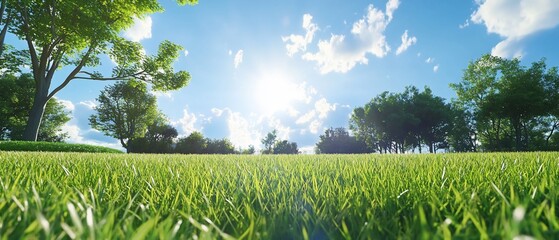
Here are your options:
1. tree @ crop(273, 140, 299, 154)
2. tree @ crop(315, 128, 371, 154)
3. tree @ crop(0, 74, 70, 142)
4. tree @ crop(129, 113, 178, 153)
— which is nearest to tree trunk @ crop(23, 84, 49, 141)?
tree @ crop(0, 74, 70, 142)

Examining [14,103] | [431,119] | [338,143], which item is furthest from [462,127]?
[14,103]

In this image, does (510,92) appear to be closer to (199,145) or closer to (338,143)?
(338,143)

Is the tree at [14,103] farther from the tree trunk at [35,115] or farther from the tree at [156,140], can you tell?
the tree trunk at [35,115]

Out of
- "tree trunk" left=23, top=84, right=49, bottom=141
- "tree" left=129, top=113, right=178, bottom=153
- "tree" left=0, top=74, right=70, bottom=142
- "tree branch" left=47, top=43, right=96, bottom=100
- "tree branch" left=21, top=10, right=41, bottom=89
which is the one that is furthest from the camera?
"tree" left=129, top=113, right=178, bottom=153

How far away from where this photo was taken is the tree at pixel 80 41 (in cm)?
2008

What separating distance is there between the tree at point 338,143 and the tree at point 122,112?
129 ft

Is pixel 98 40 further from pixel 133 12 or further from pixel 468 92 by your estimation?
pixel 468 92

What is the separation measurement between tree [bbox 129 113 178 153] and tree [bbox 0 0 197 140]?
3348 centimetres

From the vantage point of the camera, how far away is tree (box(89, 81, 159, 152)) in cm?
4731

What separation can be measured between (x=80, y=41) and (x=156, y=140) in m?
42.2

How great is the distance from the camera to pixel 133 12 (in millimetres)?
24094

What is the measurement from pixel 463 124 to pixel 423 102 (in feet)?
24.4

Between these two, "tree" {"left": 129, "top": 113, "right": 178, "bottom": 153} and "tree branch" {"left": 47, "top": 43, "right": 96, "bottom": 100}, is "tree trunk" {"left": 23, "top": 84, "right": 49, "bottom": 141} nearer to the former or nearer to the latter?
"tree branch" {"left": 47, "top": 43, "right": 96, "bottom": 100}

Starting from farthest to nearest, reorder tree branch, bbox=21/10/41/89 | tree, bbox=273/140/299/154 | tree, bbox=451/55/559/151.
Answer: tree, bbox=273/140/299/154 → tree, bbox=451/55/559/151 → tree branch, bbox=21/10/41/89
